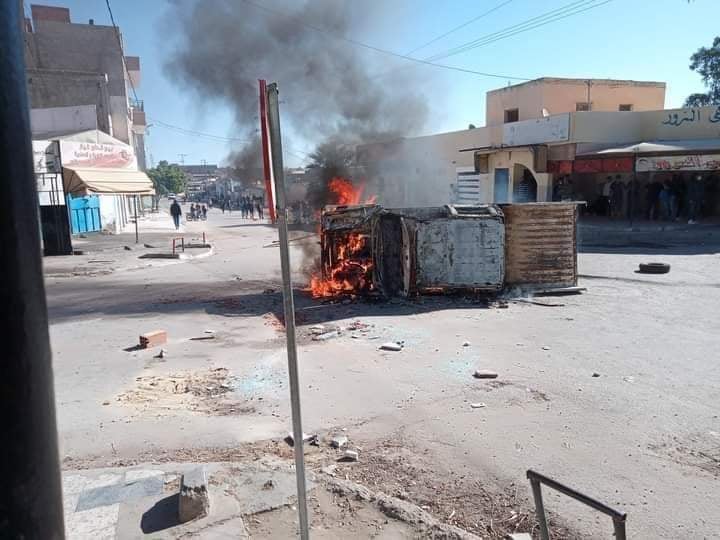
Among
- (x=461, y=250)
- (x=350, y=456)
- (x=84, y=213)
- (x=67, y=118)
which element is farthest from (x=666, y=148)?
(x=67, y=118)

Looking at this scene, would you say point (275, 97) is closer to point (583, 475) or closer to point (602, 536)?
point (602, 536)

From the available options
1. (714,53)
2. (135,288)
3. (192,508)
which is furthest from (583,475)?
(714,53)

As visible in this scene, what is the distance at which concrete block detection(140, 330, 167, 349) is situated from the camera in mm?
6477

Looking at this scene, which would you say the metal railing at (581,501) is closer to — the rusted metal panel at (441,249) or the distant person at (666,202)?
the rusted metal panel at (441,249)

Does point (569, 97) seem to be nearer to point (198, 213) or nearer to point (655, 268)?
point (655, 268)

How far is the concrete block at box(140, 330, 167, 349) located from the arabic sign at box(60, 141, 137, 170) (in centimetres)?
1459

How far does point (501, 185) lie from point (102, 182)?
16.5 metres

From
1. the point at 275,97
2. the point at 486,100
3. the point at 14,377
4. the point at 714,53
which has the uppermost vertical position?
the point at 714,53

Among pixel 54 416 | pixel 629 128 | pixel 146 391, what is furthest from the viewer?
pixel 629 128

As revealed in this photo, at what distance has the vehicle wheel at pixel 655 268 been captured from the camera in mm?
10688

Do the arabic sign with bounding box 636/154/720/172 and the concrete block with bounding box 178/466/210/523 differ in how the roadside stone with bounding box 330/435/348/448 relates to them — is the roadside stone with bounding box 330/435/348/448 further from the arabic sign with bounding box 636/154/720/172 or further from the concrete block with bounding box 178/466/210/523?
the arabic sign with bounding box 636/154/720/172

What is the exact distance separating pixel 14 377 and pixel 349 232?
7791 millimetres

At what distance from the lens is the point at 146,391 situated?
16.4 feet

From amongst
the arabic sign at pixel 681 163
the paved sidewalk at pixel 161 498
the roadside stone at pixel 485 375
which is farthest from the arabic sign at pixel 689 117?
the paved sidewalk at pixel 161 498
